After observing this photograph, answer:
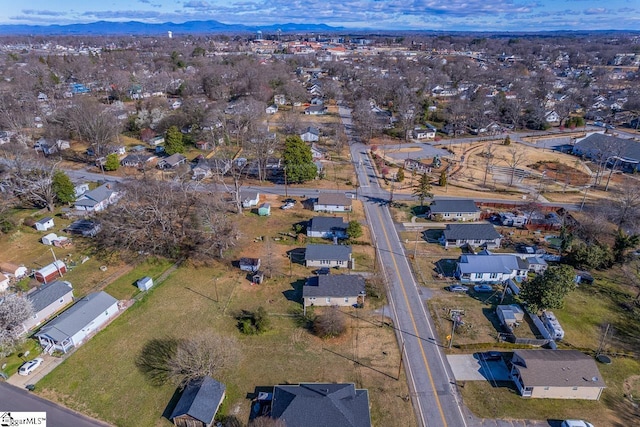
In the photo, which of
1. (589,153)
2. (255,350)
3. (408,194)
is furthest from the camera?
(589,153)

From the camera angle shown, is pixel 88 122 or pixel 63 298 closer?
pixel 63 298

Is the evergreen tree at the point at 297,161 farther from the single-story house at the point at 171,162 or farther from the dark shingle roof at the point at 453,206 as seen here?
the single-story house at the point at 171,162

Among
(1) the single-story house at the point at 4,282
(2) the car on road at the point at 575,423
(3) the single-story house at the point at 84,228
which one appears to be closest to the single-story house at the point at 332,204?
(3) the single-story house at the point at 84,228

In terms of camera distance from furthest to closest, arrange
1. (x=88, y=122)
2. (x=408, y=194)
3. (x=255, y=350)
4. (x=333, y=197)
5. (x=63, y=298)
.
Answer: (x=88, y=122) < (x=408, y=194) < (x=333, y=197) < (x=63, y=298) < (x=255, y=350)

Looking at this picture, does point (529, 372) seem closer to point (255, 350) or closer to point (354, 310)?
point (354, 310)

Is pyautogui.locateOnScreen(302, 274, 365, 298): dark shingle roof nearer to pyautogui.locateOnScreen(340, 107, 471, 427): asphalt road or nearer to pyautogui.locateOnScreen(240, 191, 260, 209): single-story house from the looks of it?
pyautogui.locateOnScreen(340, 107, 471, 427): asphalt road

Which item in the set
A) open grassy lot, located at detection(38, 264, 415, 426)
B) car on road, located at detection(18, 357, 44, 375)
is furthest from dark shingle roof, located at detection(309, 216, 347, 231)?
car on road, located at detection(18, 357, 44, 375)

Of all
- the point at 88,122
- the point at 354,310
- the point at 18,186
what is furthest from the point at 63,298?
the point at 88,122

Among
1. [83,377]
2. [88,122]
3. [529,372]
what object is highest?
[88,122]
